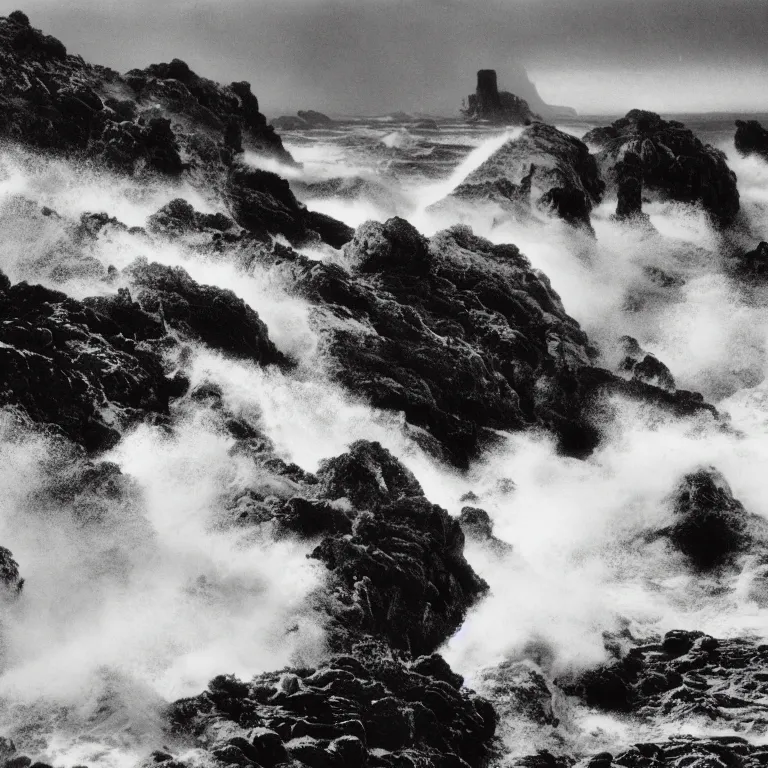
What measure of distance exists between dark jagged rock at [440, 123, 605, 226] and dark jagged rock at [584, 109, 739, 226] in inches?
99.0

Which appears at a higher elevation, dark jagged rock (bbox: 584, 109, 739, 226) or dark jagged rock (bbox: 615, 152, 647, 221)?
dark jagged rock (bbox: 584, 109, 739, 226)

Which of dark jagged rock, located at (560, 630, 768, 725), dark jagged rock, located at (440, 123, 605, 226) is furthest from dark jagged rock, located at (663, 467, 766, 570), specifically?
dark jagged rock, located at (440, 123, 605, 226)

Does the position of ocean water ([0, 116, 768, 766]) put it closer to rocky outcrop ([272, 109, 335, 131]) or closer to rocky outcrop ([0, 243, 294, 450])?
rocky outcrop ([0, 243, 294, 450])

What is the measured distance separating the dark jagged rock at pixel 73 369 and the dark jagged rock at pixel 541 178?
25101mm

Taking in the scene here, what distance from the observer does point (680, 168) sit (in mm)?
55938

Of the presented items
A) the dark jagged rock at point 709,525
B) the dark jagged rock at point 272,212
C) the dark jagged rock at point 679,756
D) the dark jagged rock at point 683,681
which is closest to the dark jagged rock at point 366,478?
the dark jagged rock at point 683,681

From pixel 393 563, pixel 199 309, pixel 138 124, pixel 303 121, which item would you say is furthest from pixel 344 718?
pixel 303 121

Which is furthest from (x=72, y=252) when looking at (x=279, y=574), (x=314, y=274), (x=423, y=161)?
(x=423, y=161)

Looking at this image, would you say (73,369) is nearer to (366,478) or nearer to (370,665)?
(366,478)

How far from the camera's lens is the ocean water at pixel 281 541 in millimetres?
20938

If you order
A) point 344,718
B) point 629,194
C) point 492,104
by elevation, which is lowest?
point 344,718

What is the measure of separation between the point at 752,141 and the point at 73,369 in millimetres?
52310

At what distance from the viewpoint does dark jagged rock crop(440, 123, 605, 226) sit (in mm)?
50594

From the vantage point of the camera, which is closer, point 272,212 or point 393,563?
point 393,563
